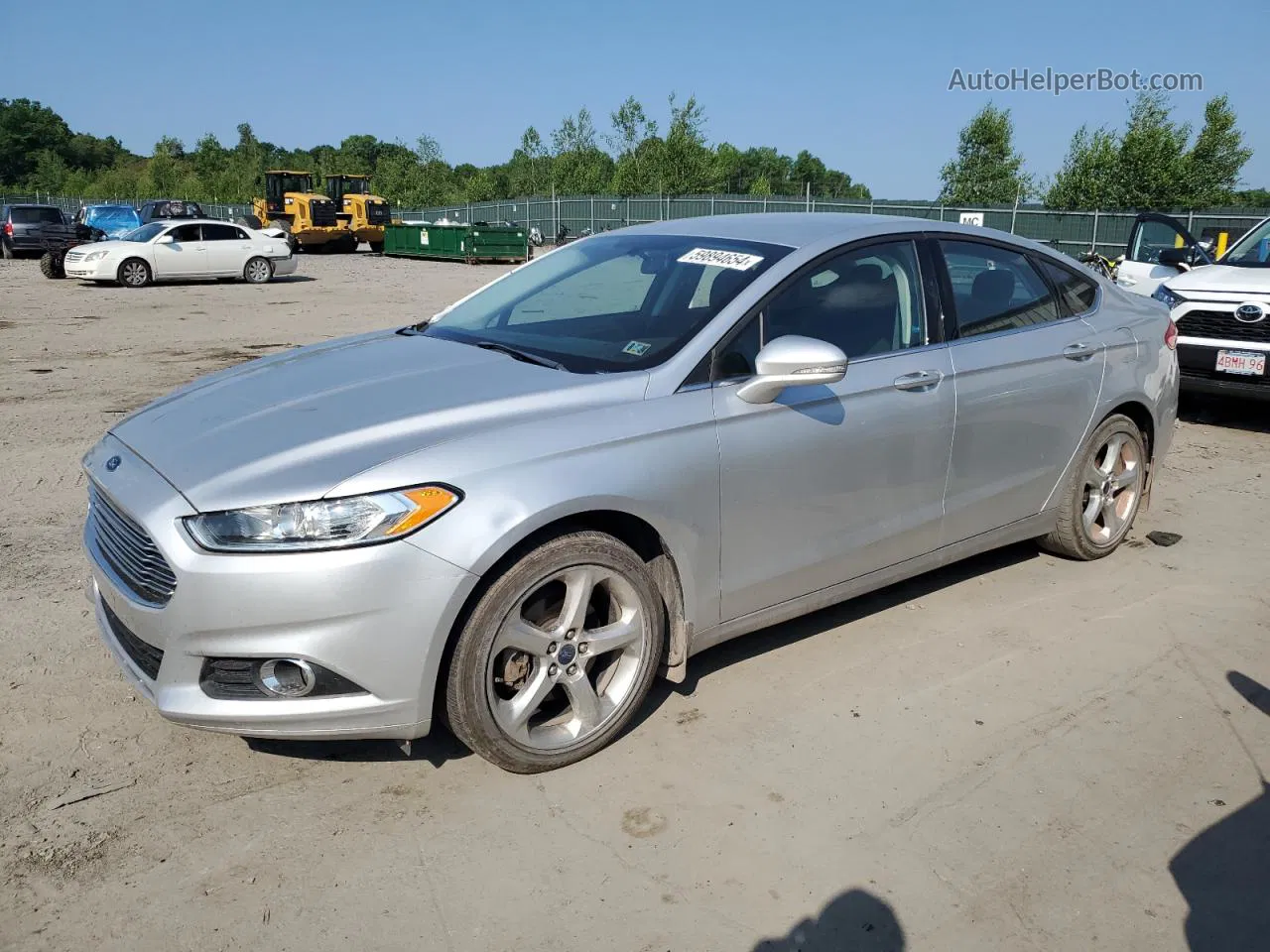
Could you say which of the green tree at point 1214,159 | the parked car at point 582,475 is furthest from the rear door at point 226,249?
the green tree at point 1214,159

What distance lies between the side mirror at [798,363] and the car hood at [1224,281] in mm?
6131

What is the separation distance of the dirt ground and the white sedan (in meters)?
20.0

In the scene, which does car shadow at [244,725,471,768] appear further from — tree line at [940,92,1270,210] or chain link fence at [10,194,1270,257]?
tree line at [940,92,1270,210]

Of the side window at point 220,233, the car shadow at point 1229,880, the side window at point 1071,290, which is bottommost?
the car shadow at point 1229,880

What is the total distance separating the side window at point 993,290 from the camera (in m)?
4.39

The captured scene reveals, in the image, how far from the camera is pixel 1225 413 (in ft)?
30.7

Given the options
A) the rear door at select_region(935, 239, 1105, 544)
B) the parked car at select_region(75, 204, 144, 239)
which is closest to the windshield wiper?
the rear door at select_region(935, 239, 1105, 544)

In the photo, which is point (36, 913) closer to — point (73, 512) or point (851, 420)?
point (851, 420)

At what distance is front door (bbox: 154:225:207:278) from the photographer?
22969 mm

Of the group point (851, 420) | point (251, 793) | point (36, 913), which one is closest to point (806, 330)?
point (851, 420)

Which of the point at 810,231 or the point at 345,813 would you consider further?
the point at 810,231

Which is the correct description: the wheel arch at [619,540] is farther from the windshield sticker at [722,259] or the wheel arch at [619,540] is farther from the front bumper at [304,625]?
the windshield sticker at [722,259]

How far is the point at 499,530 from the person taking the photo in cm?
296

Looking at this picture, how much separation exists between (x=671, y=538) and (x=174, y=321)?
48.3 feet
